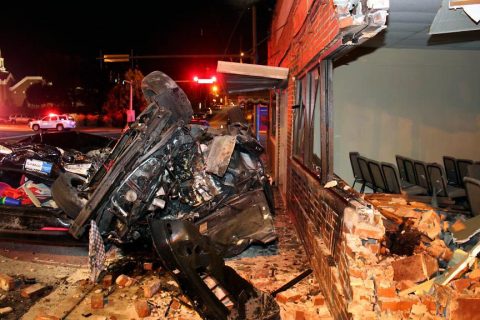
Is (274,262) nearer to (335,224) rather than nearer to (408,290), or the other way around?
(335,224)

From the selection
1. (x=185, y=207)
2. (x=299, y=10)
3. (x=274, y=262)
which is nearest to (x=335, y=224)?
(x=274, y=262)

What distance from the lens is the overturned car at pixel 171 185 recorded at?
511 centimetres

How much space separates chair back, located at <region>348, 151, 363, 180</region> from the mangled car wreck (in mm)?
2295

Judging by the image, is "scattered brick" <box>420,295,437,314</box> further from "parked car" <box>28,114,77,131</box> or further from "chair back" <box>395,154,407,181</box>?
"parked car" <box>28,114,77,131</box>

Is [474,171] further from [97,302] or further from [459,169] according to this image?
[97,302]

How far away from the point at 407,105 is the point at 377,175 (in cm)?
236

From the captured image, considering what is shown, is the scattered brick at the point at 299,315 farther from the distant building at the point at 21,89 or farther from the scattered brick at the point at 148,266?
the distant building at the point at 21,89

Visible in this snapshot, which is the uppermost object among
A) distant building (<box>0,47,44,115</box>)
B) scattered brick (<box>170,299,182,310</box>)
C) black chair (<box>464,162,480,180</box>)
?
distant building (<box>0,47,44,115</box>)

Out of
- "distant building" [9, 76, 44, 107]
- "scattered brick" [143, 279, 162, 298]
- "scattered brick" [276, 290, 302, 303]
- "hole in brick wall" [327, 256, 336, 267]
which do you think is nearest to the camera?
"hole in brick wall" [327, 256, 336, 267]

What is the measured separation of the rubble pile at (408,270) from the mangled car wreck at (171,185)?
2081 millimetres

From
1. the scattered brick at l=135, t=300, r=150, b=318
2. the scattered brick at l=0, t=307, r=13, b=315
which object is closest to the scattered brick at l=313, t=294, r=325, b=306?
the scattered brick at l=135, t=300, r=150, b=318

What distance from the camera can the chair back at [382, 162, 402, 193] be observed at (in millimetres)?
6360

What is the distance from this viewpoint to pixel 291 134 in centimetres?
783

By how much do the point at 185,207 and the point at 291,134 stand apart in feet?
9.69
